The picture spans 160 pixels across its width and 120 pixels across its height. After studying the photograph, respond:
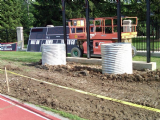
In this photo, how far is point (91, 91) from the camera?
7070mm

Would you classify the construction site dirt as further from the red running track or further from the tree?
the tree

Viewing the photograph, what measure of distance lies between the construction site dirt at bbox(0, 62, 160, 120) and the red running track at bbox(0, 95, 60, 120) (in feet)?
1.26

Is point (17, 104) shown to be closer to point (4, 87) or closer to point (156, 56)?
point (4, 87)

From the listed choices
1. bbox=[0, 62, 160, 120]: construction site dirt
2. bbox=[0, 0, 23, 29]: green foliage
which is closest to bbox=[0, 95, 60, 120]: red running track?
bbox=[0, 62, 160, 120]: construction site dirt

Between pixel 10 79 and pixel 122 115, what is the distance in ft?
17.9

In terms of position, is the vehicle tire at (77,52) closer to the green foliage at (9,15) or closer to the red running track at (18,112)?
the red running track at (18,112)

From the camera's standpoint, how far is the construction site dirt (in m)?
5.30

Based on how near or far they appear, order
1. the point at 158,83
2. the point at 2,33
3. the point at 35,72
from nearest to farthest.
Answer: the point at 158,83
the point at 35,72
the point at 2,33

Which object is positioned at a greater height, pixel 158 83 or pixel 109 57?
pixel 109 57

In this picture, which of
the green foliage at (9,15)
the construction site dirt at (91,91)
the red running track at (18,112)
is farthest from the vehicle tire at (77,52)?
→ the green foliage at (9,15)

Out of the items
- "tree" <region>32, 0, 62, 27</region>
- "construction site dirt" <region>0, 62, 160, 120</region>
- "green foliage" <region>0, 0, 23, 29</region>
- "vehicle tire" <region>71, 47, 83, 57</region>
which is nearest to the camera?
"construction site dirt" <region>0, 62, 160, 120</region>

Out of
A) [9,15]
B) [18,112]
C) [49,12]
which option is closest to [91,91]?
[18,112]

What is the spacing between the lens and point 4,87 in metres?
7.95

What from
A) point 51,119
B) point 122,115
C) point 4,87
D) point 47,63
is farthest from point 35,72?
point 122,115
